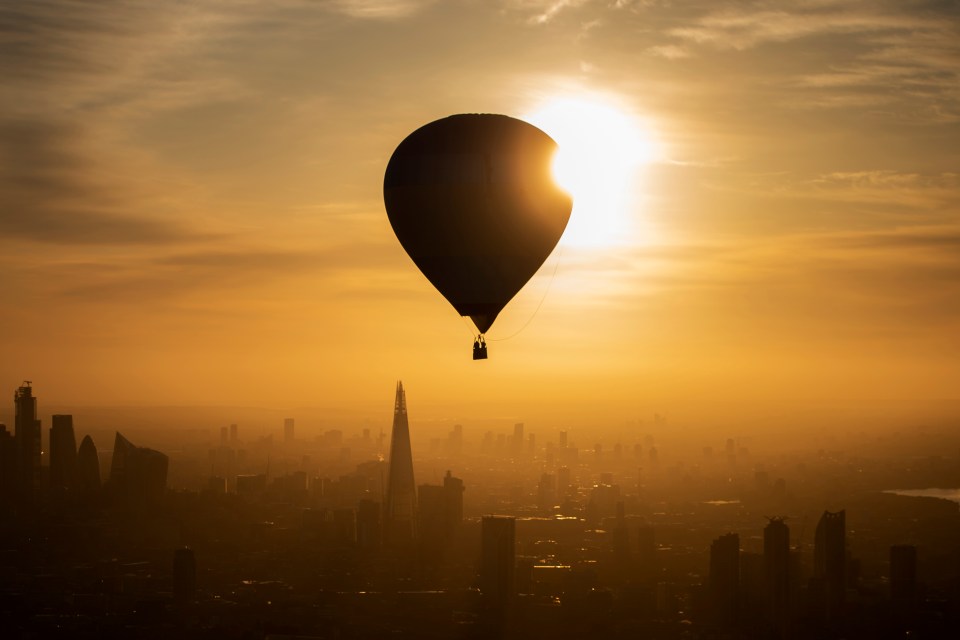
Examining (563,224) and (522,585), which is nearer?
(563,224)

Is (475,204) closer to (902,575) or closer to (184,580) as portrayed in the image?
(184,580)

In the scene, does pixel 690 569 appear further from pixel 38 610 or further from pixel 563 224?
pixel 563 224

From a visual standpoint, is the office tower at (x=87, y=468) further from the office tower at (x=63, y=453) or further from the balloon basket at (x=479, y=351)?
the balloon basket at (x=479, y=351)

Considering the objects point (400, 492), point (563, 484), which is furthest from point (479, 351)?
point (563, 484)

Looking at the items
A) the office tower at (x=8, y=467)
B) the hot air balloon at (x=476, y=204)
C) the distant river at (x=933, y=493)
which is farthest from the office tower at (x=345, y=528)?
the distant river at (x=933, y=493)

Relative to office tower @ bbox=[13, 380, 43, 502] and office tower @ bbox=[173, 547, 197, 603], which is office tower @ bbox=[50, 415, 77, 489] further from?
office tower @ bbox=[173, 547, 197, 603]

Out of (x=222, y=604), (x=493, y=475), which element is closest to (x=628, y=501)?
(x=493, y=475)

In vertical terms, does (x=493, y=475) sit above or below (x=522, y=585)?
above

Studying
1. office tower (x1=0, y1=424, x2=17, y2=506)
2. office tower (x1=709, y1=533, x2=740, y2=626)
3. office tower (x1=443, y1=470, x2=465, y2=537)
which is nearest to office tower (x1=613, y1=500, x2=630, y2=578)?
office tower (x1=709, y1=533, x2=740, y2=626)
